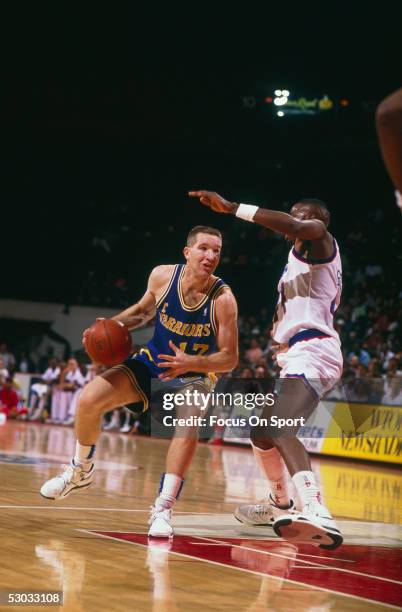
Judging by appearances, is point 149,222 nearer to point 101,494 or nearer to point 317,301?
point 101,494

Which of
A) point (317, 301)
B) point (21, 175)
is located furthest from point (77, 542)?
point (21, 175)

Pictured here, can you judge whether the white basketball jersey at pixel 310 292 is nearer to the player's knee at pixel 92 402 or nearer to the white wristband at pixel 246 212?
the white wristband at pixel 246 212

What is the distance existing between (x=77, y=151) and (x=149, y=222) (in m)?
2.96

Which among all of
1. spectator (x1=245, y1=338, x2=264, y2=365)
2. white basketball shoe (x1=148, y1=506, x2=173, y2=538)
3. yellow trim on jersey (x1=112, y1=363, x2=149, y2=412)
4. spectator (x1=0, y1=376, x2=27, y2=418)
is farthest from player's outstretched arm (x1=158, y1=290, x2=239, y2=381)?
spectator (x1=0, y1=376, x2=27, y2=418)

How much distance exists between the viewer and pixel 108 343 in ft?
20.7

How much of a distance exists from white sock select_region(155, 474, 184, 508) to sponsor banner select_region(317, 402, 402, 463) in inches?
369

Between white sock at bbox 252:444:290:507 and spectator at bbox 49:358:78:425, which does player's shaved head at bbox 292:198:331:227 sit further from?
spectator at bbox 49:358:78:425

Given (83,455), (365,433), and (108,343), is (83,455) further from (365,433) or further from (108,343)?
(365,433)

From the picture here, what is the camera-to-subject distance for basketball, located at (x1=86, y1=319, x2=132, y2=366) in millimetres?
6301

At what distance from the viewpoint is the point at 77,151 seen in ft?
88.8

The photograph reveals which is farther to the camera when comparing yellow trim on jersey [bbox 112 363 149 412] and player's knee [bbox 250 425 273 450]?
yellow trim on jersey [bbox 112 363 149 412]

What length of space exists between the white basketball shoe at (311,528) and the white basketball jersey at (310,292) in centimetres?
117

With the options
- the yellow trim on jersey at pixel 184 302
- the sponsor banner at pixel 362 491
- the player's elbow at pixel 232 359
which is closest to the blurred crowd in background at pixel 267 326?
the sponsor banner at pixel 362 491

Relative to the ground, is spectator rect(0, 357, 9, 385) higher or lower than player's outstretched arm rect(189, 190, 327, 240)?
higher
